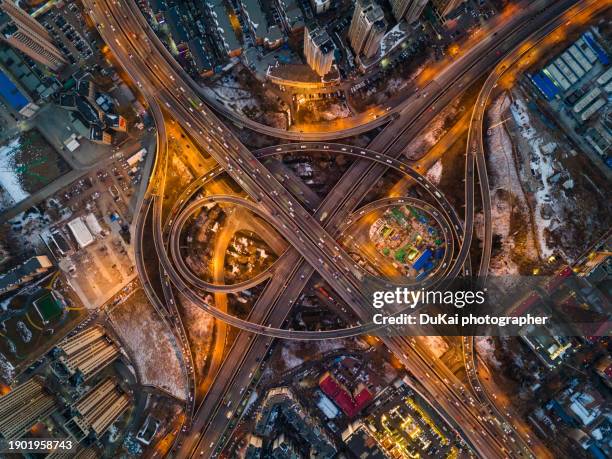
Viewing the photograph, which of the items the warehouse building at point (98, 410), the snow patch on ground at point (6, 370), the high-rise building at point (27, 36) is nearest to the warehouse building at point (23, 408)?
the snow patch on ground at point (6, 370)

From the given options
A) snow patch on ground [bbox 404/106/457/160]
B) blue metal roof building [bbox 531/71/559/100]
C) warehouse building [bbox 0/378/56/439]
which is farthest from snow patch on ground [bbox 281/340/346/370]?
blue metal roof building [bbox 531/71/559/100]

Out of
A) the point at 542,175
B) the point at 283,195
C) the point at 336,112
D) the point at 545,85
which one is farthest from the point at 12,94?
the point at 542,175

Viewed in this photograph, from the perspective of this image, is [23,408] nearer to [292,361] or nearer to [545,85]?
[292,361]

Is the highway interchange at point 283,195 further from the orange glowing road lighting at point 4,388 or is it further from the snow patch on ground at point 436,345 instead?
the orange glowing road lighting at point 4,388

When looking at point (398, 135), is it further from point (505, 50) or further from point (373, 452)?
point (373, 452)

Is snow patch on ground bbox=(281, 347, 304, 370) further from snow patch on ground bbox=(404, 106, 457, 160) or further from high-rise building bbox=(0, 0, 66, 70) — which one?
high-rise building bbox=(0, 0, 66, 70)
